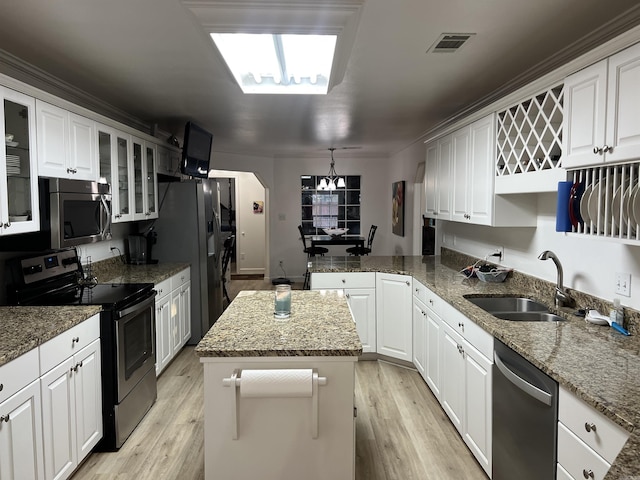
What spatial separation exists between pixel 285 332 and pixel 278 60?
1316 mm

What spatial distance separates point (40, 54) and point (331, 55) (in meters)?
1.97

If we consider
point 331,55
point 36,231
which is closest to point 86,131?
point 36,231

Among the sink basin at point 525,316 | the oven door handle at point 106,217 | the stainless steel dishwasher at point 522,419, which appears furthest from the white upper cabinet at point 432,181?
the oven door handle at point 106,217

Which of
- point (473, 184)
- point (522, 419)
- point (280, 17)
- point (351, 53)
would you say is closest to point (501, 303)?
point (473, 184)

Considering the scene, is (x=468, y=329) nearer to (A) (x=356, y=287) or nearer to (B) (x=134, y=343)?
(A) (x=356, y=287)

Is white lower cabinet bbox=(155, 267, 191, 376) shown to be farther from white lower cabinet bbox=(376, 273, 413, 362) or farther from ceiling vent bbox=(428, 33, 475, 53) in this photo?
ceiling vent bbox=(428, 33, 475, 53)

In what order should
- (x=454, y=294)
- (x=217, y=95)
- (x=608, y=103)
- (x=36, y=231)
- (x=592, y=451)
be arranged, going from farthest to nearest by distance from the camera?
(x=217, y=95) < (x=454, y=294) < (x=36, y=231) < (x=608, y=103) < (x=592, y=451)

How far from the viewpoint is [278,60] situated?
2.05 metres

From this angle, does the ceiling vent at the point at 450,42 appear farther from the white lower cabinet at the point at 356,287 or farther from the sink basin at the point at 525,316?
the white lower cabinet at the point at 356,287

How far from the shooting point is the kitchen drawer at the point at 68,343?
2.02 m

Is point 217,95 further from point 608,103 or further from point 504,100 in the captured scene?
point 608,103

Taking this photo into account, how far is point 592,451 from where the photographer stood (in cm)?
139

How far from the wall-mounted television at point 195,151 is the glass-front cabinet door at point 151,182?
0.96ft

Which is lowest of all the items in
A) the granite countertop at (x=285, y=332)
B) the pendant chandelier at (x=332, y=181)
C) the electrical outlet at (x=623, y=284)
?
the granite countertop at (x=285, y=332)
